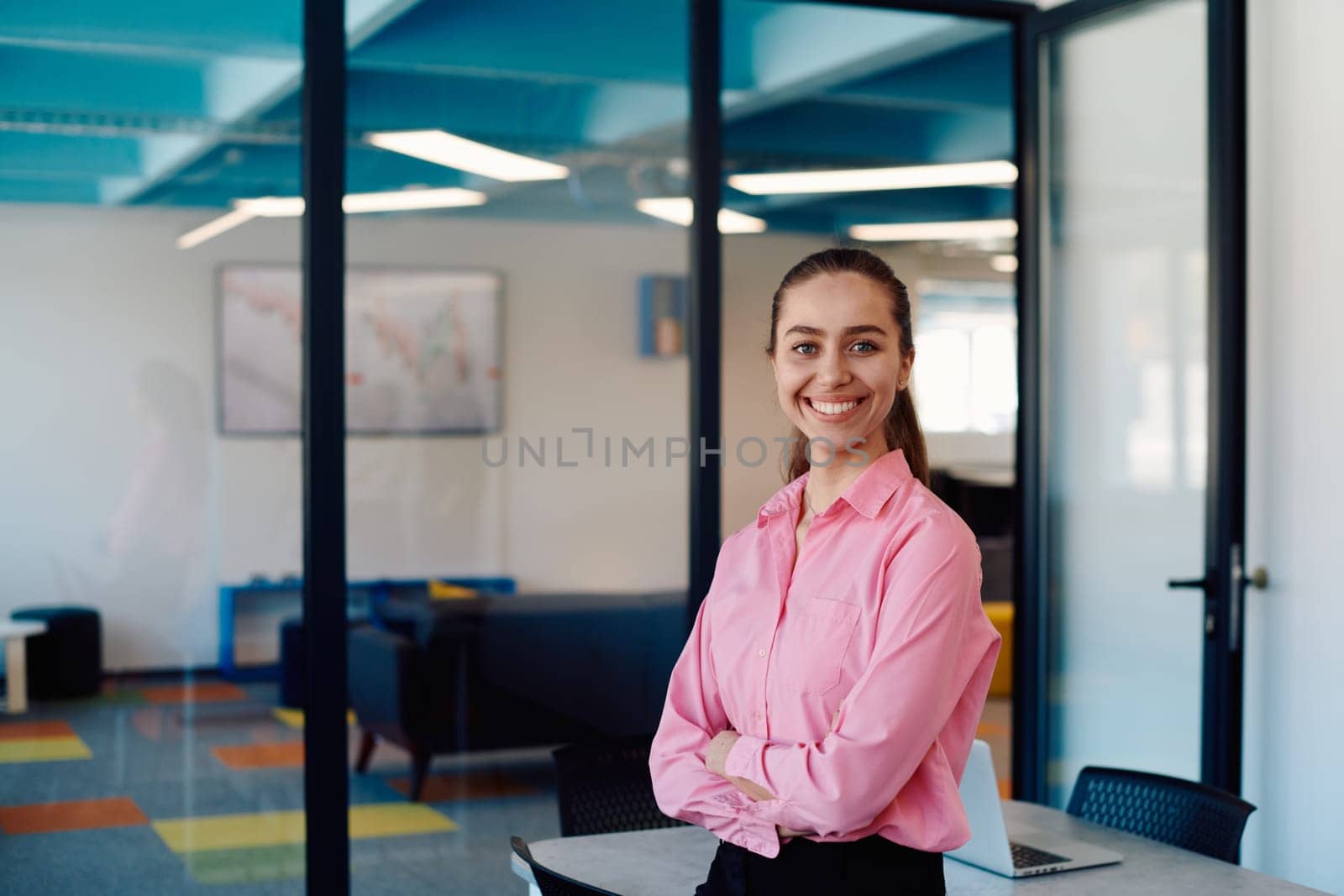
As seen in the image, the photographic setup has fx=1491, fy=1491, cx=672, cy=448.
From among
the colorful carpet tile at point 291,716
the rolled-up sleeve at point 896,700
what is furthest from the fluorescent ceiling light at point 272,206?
the rolled-up sleeve at point 896,700

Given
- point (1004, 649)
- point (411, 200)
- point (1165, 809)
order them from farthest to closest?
1. point (1004, 649)
2. point (411, 200)
3. point (1165, 809)

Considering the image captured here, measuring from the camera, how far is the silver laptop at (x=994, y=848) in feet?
7.72

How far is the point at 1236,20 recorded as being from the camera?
3809 mm

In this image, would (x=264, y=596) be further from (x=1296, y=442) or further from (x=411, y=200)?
(x=1296, y=442)

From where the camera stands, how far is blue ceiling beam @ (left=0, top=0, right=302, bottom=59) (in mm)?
3439

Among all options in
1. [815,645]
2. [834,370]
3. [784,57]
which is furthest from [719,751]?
[784,57]

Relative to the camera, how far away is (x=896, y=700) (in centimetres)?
175

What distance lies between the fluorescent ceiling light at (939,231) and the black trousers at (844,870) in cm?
268

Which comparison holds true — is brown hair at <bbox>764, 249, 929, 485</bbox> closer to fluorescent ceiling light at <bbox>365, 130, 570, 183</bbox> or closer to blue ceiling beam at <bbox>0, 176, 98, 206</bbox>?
fluorescent ceiling light at <bbox>365, 130, 570, 183</bbox>

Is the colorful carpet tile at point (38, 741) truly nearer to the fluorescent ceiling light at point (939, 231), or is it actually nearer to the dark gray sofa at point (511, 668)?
the dark gray sofa at point (511, 668)

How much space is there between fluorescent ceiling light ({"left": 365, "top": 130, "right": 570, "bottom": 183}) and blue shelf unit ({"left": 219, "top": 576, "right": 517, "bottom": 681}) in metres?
1.09

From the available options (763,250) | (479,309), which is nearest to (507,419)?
(479,309)

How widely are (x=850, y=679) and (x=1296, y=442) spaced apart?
8.02 ft

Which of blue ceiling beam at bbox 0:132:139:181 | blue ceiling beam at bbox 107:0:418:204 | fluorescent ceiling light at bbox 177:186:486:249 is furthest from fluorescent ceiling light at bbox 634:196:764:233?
blue ceiling beam at bbox 0:132:139:181
